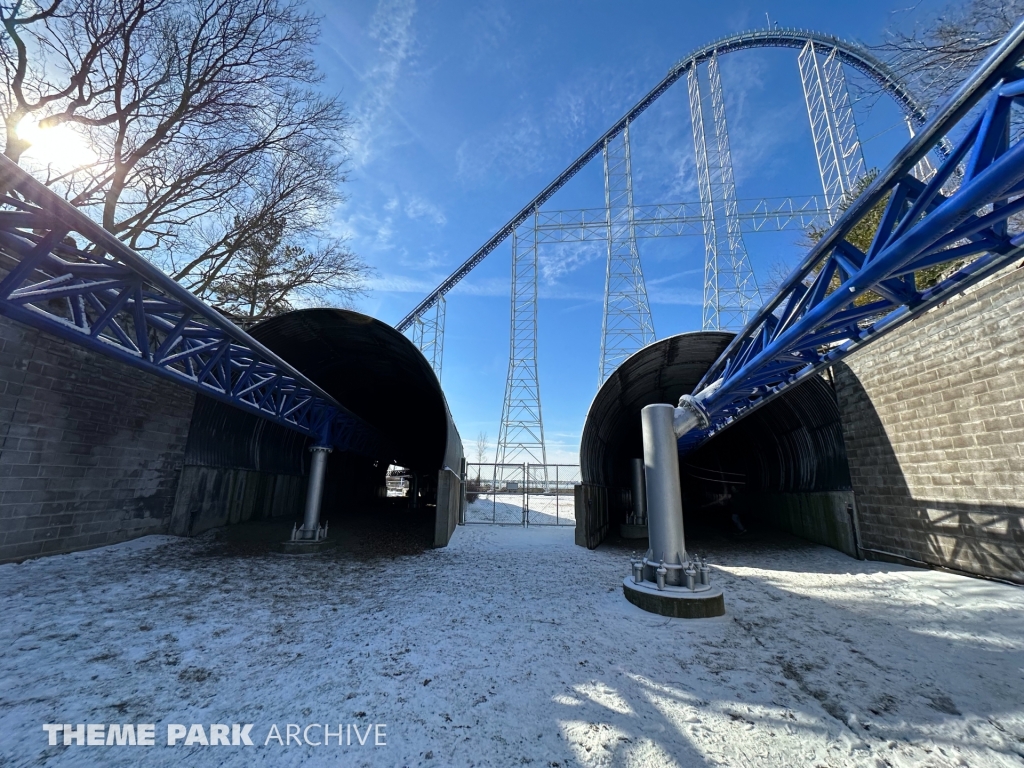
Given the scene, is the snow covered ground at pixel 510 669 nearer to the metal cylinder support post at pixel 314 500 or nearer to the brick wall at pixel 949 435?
the brick wall at pixel 949 435

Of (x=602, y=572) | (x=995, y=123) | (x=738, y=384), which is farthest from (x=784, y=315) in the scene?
(x=602, y=572)

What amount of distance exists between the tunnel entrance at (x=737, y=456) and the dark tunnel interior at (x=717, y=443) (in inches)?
1.3

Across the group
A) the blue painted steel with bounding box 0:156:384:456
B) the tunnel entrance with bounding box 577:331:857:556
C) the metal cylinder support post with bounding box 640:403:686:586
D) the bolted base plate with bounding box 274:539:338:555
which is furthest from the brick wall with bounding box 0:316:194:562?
the metal cylinder support post with bounding box 640:403:686:586

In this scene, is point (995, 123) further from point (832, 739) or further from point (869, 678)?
point (869, 678)

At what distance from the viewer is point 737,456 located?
58.3 feet

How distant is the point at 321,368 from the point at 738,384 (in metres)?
12.8

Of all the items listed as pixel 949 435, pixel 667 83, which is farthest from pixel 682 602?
pixel 667 83

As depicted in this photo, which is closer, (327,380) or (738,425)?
(327,380)

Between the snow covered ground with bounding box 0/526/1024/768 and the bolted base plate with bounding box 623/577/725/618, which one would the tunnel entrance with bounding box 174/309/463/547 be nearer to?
the snow covered ground with bounding box 0/526/1024/768

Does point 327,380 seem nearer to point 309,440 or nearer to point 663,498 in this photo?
point 309,440

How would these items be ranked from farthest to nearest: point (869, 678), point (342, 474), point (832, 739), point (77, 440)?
point (342, 474) → point (77, 440) → point (869, 678) → point (832, 739)

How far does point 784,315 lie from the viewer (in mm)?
5668

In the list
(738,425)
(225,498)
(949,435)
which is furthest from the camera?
(738,425)

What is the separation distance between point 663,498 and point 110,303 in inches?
363
